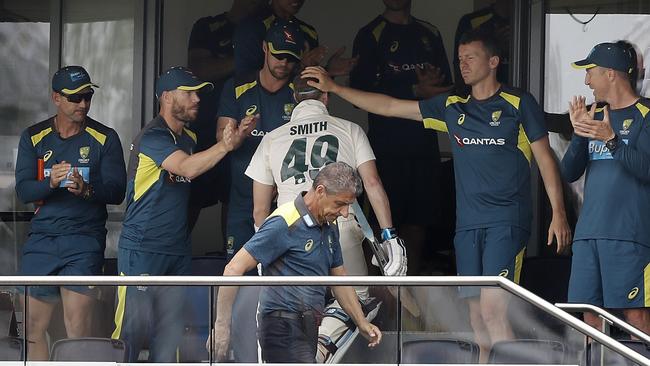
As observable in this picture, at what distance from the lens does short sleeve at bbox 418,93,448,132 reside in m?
10.2

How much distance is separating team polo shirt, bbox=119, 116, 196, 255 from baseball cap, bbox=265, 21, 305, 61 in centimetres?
81

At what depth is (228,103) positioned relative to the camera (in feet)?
34.6

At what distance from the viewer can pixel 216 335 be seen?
7.75 meters

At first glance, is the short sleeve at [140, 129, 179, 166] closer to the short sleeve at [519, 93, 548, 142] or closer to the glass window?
the glass window

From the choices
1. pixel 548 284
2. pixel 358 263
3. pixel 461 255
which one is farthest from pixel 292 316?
pixel 548 284

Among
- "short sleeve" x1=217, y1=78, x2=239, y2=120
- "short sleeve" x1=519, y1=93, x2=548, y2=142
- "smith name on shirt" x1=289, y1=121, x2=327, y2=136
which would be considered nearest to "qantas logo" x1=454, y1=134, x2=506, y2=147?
"short sleeve" x1=519, y1=93, x2=548, y2=142

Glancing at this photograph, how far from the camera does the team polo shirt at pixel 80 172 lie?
10.2 m

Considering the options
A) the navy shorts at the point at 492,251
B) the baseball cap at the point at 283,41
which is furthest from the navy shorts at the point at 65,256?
the navy shorts at the point at 492,251

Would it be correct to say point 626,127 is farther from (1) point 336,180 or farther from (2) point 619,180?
(1) point 336,180

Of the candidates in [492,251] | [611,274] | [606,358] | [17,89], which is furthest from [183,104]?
[606,358]

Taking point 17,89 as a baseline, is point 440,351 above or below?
below

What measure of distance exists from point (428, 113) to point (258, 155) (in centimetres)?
125

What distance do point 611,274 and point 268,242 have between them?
262 cm

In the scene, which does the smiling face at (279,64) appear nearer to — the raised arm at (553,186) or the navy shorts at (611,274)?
the raised arm at (553,186)
